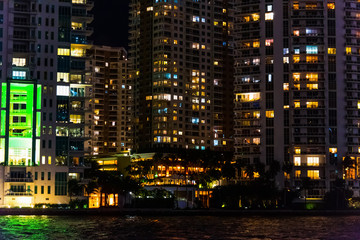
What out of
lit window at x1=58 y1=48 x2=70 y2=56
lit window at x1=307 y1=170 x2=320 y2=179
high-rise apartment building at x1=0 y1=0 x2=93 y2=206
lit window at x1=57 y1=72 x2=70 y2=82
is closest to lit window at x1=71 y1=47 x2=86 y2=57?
high-rise apartment building at x1=0 y1=0 x2=93 y2=206

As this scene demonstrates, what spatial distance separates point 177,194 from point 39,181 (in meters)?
44.8

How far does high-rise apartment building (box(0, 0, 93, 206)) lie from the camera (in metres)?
167

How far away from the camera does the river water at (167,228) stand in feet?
359

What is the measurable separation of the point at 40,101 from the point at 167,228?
62528 millimetres

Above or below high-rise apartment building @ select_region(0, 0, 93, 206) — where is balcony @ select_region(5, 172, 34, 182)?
below

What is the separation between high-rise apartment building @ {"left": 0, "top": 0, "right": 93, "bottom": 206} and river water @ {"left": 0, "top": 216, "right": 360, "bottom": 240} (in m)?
20.8

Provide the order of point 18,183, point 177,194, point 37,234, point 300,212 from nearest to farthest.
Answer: point 37,234 → point 18,183 → point 300,212 → point 177,194

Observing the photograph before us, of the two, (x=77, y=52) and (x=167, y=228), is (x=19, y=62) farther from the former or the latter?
(x=167, y=228)

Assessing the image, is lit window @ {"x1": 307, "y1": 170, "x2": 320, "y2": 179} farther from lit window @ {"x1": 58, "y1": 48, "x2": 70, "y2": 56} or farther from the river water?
lit window @ {"x1": 58, "y1": 48, "x2": 70, "y2": 56}

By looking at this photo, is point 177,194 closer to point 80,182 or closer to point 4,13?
point 80,182

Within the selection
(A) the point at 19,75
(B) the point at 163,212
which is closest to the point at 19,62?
(A) the point at 19,75

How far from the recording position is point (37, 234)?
108688 mm

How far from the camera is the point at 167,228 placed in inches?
4904

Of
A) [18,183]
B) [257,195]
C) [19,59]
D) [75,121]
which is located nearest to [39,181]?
[18,183]
